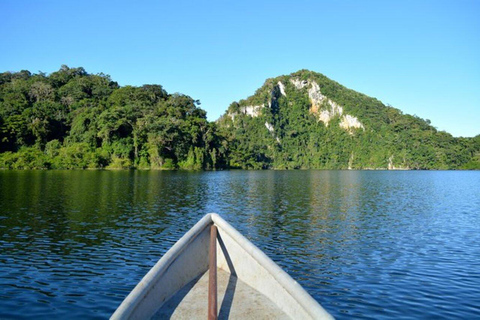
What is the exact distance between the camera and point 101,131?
94062mm

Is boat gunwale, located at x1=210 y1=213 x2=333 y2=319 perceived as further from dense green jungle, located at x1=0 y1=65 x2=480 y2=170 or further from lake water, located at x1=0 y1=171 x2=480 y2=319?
dense green jungle, located at x1=0 y1=65 x2=480 y2=170

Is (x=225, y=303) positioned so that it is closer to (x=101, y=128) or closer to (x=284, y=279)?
(x=284, y=279)

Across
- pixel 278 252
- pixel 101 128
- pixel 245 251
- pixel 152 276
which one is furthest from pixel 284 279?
pixel 101 128

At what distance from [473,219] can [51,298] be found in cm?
2430

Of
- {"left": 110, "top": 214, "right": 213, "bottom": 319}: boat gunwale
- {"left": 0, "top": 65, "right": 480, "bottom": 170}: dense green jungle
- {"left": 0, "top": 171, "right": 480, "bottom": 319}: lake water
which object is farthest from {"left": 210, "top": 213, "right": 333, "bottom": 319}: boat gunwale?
{"left": 0, "top": 65, "right": 480, "bottom": 170}: dense green jungle

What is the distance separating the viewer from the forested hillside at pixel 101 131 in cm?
8925

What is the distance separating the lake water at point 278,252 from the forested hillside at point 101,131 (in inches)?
2667

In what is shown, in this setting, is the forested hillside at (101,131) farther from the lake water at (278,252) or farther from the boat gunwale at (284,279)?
the boat gunwale at (284,279)

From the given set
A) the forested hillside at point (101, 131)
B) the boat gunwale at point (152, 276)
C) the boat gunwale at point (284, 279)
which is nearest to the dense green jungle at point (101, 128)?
the forested hillside at point (101, 131)

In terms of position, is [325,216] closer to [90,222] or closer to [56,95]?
[90,222]

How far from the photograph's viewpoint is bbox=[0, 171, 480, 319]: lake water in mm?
8922

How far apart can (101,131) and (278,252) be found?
8926 cm

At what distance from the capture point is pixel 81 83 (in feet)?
422

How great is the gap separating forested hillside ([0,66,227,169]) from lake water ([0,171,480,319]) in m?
67.7
